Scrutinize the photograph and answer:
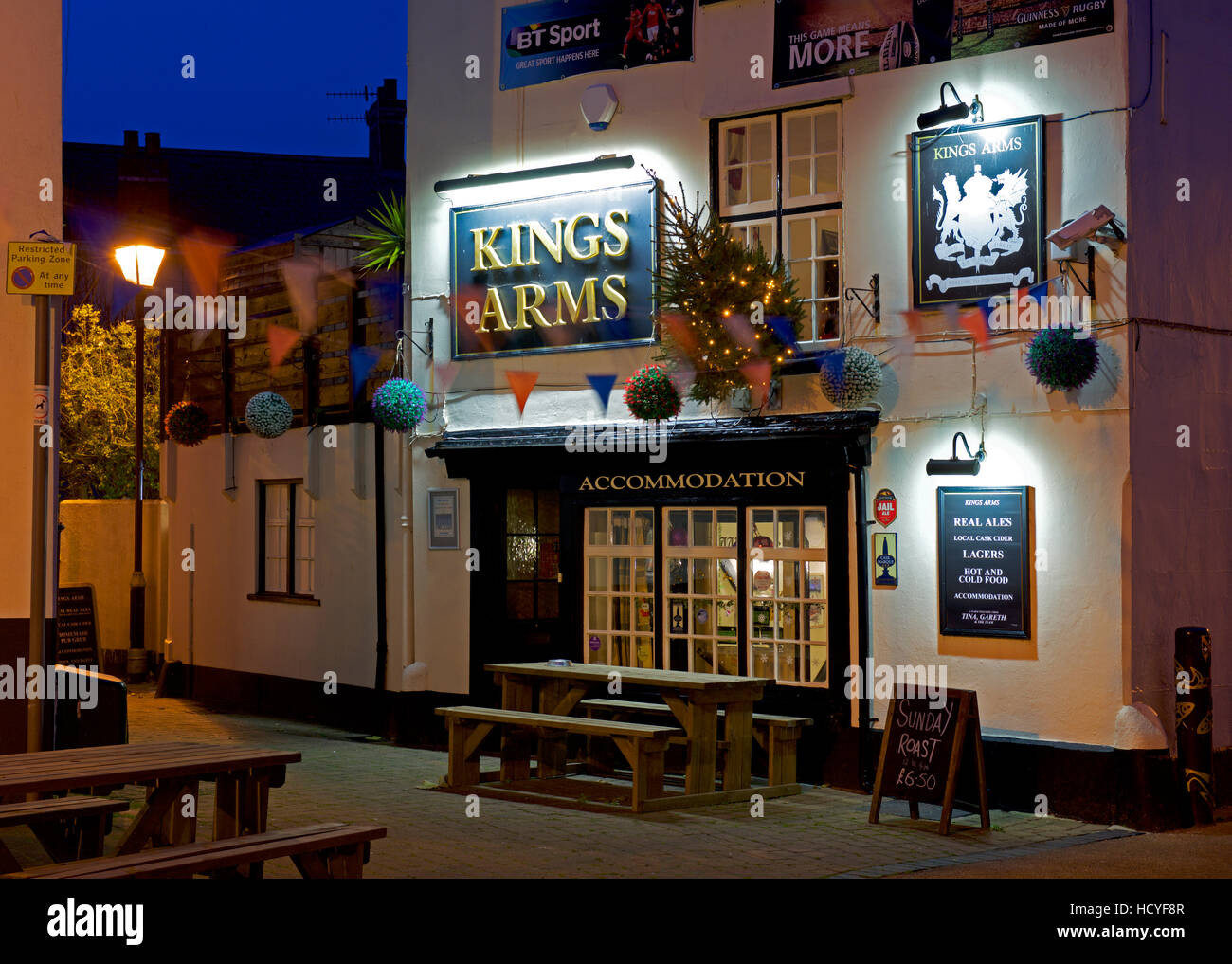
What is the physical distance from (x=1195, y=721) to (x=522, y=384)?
19.6 ft

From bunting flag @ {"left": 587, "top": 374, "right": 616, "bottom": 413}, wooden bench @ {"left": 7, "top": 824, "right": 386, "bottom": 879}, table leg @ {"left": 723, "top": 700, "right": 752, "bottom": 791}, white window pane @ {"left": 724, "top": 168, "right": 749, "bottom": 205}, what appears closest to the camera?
wooden bench @ {"left": 7, "top": 824, "right": 386, "bottom": 879}

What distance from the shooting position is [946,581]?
10789mm

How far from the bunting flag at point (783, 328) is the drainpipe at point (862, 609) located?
3.51 feet

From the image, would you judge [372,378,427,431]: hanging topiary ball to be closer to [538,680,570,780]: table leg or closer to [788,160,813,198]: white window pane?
[538,680,570,780]: table leg

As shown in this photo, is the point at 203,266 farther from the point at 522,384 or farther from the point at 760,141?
the point at 760,141

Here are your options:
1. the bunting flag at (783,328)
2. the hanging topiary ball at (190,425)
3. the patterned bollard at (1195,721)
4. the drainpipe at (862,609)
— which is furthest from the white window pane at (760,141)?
the hanging topiary ball at (190,425)

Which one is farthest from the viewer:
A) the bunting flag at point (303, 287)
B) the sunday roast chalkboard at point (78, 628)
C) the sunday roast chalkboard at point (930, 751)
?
the bunting flag at point (303, 287)

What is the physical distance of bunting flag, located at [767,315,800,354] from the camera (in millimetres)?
11367

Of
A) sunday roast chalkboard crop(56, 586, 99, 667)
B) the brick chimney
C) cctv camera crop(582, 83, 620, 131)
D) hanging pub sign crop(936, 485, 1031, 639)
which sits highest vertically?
the brick chimney

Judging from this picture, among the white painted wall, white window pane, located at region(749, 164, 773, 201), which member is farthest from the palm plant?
white window pane, located at region(749, 164, 773, 201)

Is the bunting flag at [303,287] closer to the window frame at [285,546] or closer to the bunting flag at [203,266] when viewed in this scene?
the window frame at [285,546]

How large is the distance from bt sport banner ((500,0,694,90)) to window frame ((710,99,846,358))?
81 cm

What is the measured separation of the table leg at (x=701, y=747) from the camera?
10289mm

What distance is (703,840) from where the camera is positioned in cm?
920
